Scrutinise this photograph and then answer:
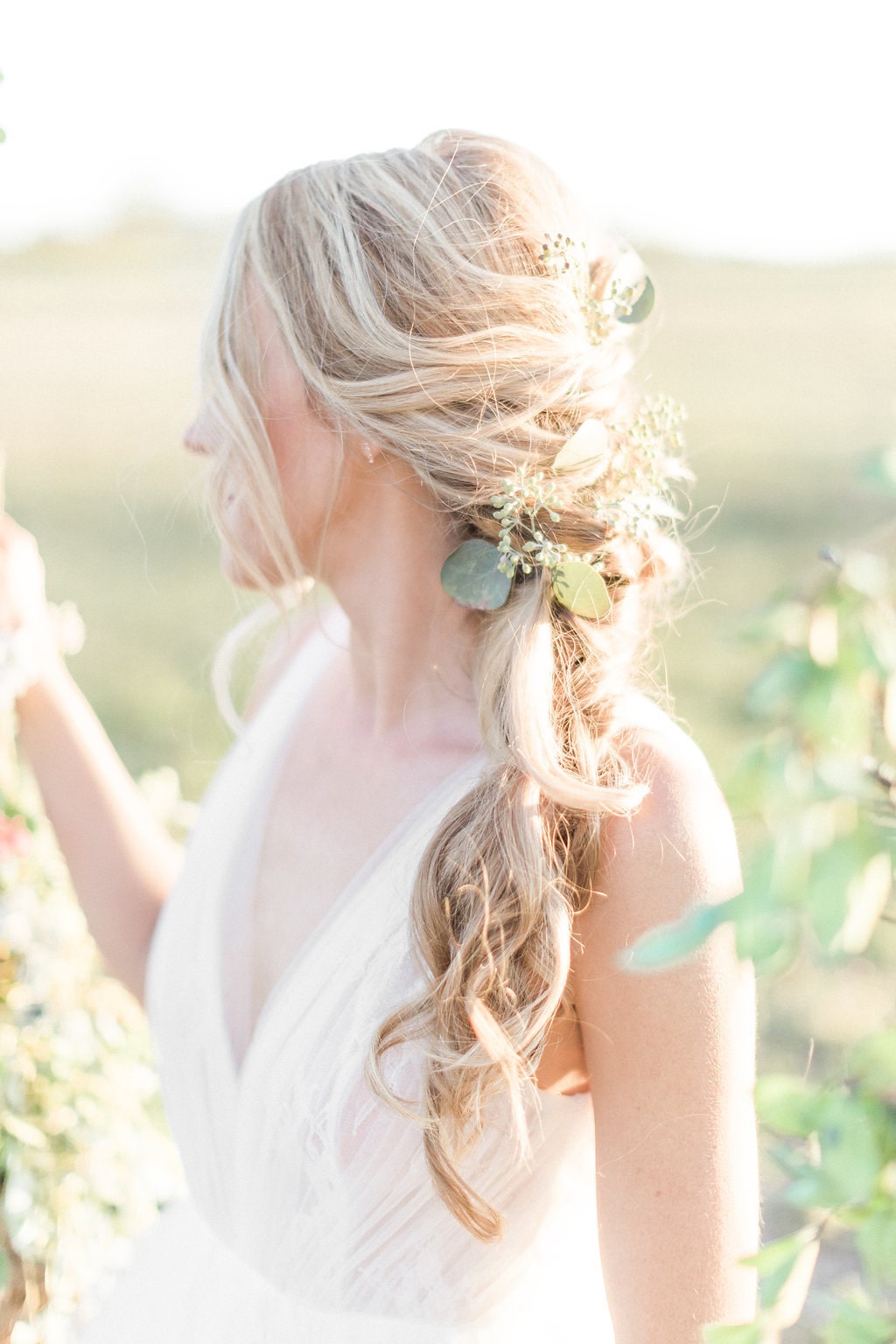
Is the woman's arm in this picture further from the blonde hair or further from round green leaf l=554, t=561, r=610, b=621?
round green leaf l=554, t=561, r=610, b=621

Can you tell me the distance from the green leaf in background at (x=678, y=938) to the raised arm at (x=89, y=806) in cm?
126

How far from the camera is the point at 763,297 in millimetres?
9578

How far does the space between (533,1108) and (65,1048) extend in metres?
0.69

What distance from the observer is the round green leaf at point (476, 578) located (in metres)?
1.39

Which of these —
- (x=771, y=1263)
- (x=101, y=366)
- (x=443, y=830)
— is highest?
(x=771, y=1263)

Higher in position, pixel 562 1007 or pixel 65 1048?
pixel 562 1007

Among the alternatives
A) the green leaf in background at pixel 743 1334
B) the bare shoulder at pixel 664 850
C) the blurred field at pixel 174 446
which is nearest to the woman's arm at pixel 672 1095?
the bare shoulder at pixel 664 850

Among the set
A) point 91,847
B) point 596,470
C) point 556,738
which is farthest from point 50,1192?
point 596,470

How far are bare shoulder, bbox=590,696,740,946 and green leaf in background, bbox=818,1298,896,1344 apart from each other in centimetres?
60

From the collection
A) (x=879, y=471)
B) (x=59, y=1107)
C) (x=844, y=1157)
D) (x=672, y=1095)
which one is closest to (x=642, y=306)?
(x=672, y=1095)

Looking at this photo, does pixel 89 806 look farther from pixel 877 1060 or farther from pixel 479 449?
pixel 877 1060

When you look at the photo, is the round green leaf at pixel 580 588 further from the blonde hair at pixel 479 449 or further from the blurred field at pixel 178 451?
the blurred field at pixel 178 451

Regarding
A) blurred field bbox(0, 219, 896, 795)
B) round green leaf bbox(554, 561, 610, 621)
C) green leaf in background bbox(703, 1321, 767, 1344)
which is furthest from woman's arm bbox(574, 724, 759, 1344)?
blurred field bbox(0, 219, 896, 795)

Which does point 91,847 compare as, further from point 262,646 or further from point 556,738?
point 556,738
